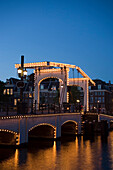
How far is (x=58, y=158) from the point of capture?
60.0 feet

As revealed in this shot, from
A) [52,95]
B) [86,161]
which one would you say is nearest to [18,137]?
[86,161]

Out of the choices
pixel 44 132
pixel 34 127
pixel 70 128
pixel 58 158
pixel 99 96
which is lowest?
pixel 58 158

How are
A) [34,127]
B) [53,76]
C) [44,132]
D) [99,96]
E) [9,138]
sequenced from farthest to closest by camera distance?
[99,96] → [53,76] → [44,132] → [34,127] → [9,138]

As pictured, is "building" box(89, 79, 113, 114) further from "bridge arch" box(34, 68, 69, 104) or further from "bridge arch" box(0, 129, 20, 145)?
"bridge arch" box(0, 129, 20, 145)

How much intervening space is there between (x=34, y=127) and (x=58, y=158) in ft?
18.9

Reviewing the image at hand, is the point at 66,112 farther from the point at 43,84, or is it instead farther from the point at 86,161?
the point at 43,84

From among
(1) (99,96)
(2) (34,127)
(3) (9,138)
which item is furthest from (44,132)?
(1) (99,96)

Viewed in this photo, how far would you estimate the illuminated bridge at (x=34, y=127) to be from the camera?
2017 centimetres

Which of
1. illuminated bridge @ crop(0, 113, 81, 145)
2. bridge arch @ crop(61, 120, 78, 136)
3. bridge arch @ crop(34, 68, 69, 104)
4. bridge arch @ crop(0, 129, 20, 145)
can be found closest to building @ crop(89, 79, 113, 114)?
bridge arch @ crop(61, 120, 78, 136)

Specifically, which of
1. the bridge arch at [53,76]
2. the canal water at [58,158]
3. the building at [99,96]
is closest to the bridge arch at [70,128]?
the bridge arch at [53,76]

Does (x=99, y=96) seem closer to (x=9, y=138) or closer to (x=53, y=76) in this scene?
(x=53, y=76)

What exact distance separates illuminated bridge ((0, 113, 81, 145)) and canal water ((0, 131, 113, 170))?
1.21 m

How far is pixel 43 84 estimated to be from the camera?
3199 inches

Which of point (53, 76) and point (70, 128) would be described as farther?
point (70, 128)
